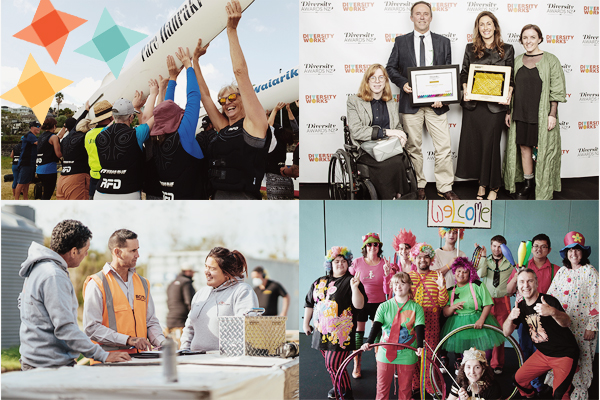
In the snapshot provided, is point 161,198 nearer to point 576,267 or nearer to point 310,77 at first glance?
point 310,77

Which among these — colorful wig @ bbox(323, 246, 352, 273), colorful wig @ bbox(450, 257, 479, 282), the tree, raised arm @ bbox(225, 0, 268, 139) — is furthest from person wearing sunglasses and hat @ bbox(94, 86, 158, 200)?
colorful wig @ bbox(450, 257, 479, 282)

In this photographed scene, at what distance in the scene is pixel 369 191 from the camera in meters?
4.08

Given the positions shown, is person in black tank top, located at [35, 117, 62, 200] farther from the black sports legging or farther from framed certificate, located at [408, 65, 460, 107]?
framed certificate, located at [408, 65, 460, 107]

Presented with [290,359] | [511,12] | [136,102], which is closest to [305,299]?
[290,359]

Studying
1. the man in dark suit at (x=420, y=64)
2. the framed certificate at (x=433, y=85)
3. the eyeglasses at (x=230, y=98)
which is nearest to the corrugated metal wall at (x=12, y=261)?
the eyeglasses at (x=230, y=98)

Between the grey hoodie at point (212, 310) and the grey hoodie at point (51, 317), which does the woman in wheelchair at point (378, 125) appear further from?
the grey hoodie at point (51, 317)

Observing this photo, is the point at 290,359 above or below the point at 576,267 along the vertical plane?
below

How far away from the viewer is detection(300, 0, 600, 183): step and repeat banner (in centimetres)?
445

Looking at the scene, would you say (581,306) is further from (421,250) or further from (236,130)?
(236,130)

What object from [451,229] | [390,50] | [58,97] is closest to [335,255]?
[451,229]

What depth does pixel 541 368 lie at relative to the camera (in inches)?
150

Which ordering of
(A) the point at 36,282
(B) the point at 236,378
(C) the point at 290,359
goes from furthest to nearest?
(C) the point at 290,359, (A) the point at 36,282, (B) the point at 236,378

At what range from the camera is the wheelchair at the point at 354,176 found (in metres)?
4.04

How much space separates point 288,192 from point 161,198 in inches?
44.3
